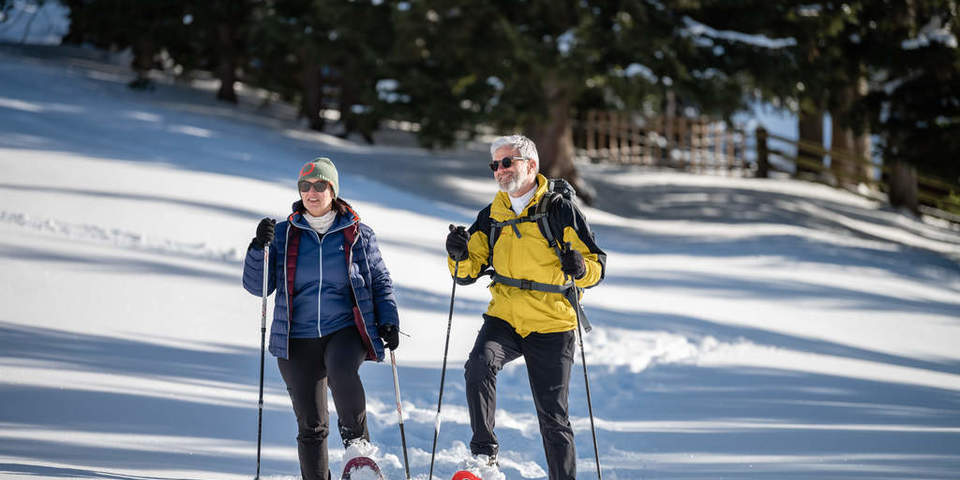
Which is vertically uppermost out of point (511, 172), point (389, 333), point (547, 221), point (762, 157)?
point (762, 157)

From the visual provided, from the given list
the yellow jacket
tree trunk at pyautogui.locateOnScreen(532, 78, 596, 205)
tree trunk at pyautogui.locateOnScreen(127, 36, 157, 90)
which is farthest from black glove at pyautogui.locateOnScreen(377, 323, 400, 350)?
tree trunk at pyautogui.locateOnScreen(127, 36, 157, 90)

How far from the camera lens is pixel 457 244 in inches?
163

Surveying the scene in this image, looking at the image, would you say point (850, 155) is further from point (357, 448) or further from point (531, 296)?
point (357, 448)

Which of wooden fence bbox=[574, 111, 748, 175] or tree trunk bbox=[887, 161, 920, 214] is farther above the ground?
wooden fence bbox=[574, 111, 748, 175]

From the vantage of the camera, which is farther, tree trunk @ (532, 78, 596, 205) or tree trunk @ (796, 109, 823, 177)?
tree trunk @ (796, 109, 823, 177)

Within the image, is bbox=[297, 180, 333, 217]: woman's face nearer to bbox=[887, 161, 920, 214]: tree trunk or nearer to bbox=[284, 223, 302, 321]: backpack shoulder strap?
bbox=[284, 223, 302, 321]: backpack shoulder strap

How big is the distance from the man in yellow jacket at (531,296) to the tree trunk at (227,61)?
18749 mm

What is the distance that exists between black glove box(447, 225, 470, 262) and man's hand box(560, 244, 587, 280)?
0.50 meters

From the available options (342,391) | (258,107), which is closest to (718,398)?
(342,391)

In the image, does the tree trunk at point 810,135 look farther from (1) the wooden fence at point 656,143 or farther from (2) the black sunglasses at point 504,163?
(2) the black sunglasses at point 504,163

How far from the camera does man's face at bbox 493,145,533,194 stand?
13.6 ft

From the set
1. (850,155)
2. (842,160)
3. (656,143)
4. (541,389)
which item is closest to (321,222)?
(541,389)

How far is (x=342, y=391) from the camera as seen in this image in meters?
3.92

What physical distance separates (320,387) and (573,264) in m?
1.25
